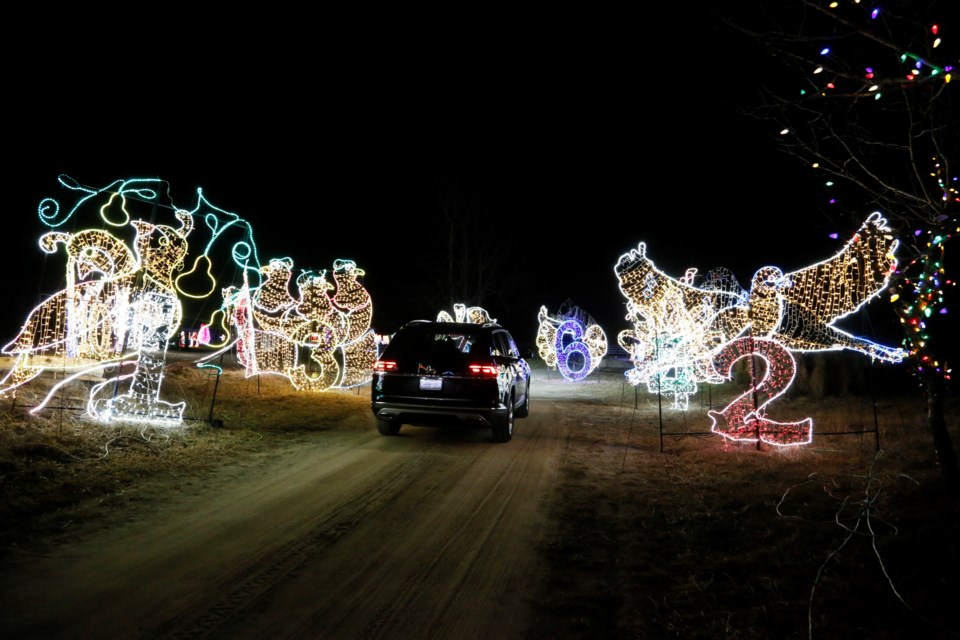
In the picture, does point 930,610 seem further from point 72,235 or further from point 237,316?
point 237,316

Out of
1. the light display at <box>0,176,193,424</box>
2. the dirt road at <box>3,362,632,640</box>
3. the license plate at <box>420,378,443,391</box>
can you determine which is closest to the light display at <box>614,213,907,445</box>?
the license plate at <box>420,378,443,391</box>

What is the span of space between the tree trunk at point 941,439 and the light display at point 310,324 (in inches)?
435

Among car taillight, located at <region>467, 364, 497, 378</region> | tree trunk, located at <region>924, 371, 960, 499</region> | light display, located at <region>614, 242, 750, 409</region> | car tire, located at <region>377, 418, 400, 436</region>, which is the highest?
light display, located at <region>614, 242, 750, 409</region>

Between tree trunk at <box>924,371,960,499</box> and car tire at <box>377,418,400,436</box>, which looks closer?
tree trunk at <box>924,371,960,499</box>

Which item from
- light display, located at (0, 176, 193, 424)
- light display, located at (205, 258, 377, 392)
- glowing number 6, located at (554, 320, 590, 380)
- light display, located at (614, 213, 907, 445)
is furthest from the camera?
glowing number 6, located at (554, 320, 590, 380)

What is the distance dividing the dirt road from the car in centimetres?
141

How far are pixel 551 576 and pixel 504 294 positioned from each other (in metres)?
34.9

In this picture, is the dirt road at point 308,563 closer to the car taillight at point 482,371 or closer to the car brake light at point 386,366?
the car taillight at point 482,371

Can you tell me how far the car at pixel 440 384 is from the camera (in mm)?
8516

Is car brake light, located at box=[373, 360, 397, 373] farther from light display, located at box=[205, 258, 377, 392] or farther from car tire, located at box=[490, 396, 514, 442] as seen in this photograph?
light display, located at box=[205, 258, 377, 392]

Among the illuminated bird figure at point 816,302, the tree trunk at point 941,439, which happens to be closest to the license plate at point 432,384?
the tree trunk at point 941,439

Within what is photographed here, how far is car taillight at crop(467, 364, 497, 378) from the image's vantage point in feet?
28.1

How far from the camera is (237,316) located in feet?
50.0

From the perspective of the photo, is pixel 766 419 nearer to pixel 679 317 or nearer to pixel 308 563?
pixel 679 317
